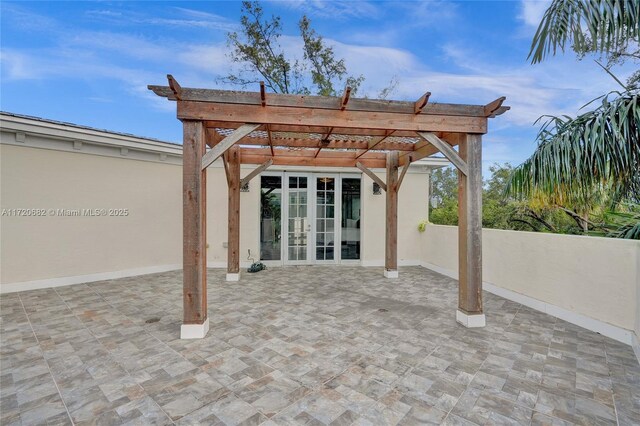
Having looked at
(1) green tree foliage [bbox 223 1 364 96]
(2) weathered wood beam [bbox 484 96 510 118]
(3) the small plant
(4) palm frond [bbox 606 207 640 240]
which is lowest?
(3) the small plant

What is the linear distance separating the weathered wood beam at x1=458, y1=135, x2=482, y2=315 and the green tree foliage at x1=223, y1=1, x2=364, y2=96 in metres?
8.97

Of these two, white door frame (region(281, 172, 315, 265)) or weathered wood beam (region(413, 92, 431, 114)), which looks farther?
white door frame (region(281, 172, 315, 265))

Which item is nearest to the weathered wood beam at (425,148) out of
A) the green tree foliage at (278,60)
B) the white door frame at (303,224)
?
the white door frame at (303,224)

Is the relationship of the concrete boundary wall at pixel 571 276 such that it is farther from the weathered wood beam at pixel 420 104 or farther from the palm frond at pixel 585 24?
the weathered wood beam at pixel 420 104

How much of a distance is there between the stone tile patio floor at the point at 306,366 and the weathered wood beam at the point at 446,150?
1949 mm

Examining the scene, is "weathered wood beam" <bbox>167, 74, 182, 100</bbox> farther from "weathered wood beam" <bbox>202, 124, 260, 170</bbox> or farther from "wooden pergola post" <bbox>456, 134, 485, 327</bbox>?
"wooden pergola post" <bbox>456, 134, 485, 327</bbox>

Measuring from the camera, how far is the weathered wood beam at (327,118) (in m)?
3.12

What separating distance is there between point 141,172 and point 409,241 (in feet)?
21.9

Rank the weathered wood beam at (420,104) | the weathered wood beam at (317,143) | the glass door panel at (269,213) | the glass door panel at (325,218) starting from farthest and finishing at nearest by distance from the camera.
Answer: the glass door panel at (325,218) → the glass door panel at (269,213) → the weathered wood beam at (317,143) → the weathered wood beam at (420,104)

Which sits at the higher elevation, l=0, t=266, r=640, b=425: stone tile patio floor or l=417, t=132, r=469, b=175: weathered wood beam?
l=417, t=132, r=469, b=175: weathered wood beam

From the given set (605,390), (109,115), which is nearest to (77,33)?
(109,115)

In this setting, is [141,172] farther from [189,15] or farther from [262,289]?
[189,15]

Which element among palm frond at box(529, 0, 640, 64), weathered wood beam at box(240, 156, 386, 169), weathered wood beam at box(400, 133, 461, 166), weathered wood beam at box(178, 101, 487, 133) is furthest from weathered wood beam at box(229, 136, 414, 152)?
palm frond at box(529, 0, 640, 64)

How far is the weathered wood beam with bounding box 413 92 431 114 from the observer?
125 inches
